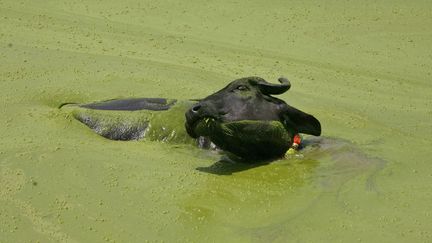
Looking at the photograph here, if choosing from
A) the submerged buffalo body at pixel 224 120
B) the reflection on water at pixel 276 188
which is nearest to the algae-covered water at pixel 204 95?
the reflection on water at pixel 276 188

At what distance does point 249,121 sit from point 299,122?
583 mm

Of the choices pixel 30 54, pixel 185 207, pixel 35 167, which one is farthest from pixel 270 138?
pixel 30 54

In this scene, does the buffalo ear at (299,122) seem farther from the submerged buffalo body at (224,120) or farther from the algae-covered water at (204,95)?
the algae-covered water at (204,95)

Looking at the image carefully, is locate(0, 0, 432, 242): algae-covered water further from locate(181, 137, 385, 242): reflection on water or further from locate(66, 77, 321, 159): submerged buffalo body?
locate(66, 77, 321, 159): submerged buffalo body

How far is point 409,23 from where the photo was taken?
11.3 m

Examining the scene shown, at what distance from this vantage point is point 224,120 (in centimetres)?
584

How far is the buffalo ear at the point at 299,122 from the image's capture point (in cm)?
623

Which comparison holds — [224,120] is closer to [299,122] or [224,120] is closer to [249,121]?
[249,121]

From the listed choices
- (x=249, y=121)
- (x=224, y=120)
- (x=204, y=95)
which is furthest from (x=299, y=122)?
(x=204, y=95)

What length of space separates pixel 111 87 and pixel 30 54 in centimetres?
151

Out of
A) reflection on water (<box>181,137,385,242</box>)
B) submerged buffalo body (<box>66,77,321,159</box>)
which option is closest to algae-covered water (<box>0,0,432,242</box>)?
reflection on water (<box>181,137,385,242</box>)

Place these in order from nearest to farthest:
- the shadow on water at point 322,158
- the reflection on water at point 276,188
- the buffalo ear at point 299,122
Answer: the reflection on water at point 276,188, the shadow on water at point 322,158, the buffalo ear at point 299,122

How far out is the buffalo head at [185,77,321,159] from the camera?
18.9 ft

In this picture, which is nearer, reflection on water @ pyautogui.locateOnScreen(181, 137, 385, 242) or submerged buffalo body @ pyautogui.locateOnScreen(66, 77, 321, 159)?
reflection on water @ pyautogui.locateOnScreen(181, 137, 385, 242)
